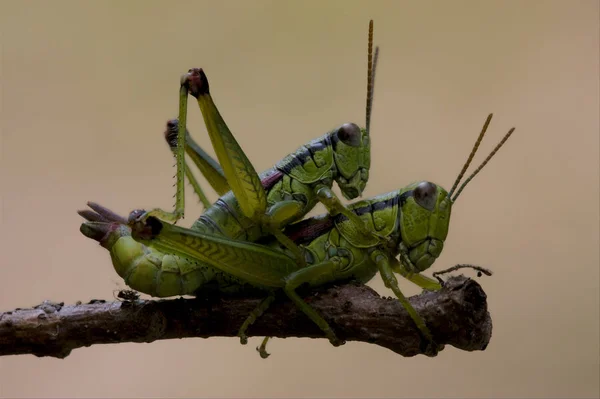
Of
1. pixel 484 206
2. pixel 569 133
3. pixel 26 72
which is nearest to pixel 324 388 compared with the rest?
pixel 484 206

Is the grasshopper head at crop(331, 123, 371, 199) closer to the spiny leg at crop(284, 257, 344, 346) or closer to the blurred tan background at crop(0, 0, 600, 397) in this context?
the spiny leg at crop(284, 257, 344, 346)

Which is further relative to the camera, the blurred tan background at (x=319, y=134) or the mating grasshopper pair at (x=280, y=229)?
the blurred tan background at (x=319, y=134)

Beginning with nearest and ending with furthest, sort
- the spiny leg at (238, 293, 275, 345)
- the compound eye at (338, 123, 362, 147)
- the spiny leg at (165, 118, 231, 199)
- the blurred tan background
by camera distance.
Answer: the spiny leg at (238, 293, 275, 345) → the compound eye at (338, 123, 362, 147) → the spiny leg at (165, 118, 231, 199) → the blurred tan background

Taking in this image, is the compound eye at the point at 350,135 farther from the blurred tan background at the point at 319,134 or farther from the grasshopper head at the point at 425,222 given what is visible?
the blurred tan background at the point at 319,134

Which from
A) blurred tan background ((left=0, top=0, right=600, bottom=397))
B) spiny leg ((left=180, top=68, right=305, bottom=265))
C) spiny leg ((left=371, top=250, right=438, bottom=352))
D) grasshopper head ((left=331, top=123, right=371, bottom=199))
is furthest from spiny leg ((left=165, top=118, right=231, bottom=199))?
blurred tan background ((left=0, top=0, right=600, bottom=397))

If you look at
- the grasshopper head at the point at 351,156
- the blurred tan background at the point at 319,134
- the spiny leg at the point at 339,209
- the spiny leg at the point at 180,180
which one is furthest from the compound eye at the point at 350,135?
the blurred tan background at the point at 319,134

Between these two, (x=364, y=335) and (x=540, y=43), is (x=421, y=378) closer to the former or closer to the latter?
(x=364, y=335)
